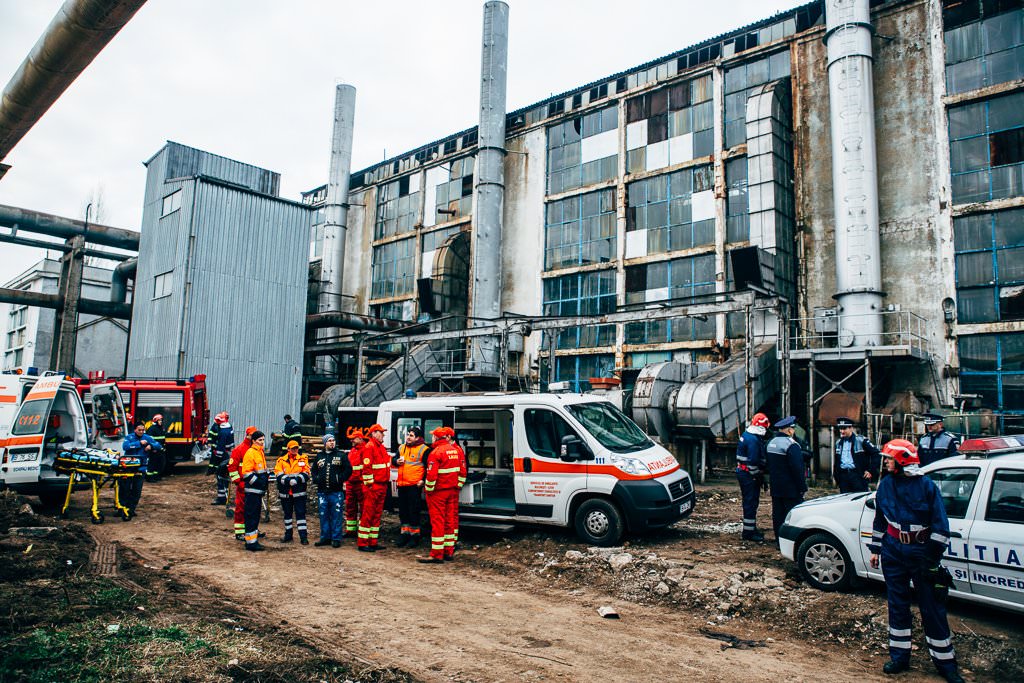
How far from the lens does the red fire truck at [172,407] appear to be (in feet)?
60.1

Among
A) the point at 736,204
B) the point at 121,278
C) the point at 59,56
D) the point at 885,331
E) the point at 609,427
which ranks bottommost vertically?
the point at 609,427

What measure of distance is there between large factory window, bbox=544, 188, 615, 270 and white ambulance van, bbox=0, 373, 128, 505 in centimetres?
2150

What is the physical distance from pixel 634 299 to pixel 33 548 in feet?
77.5

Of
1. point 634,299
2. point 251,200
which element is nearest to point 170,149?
point 251,200

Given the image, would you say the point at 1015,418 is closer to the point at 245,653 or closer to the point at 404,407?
the point at 404,407

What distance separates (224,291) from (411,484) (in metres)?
18.5

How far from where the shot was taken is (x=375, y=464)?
31.4 feet

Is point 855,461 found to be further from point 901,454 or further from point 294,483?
point 294,483

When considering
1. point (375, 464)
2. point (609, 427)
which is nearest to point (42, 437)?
point (375, 464)

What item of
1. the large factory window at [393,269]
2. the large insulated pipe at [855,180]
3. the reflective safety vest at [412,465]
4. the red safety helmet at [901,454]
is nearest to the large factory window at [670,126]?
the large insulated pipe at [855,180]

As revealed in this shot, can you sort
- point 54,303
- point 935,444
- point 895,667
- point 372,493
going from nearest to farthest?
point 895,667 → point 935,444 → point 372,493 → point 54,303

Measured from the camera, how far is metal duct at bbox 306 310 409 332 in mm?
29922

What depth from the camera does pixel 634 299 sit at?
1117 inches

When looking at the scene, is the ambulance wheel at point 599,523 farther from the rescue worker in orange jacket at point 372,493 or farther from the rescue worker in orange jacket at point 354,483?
the rescue worker in orange jacket at point 354,483
